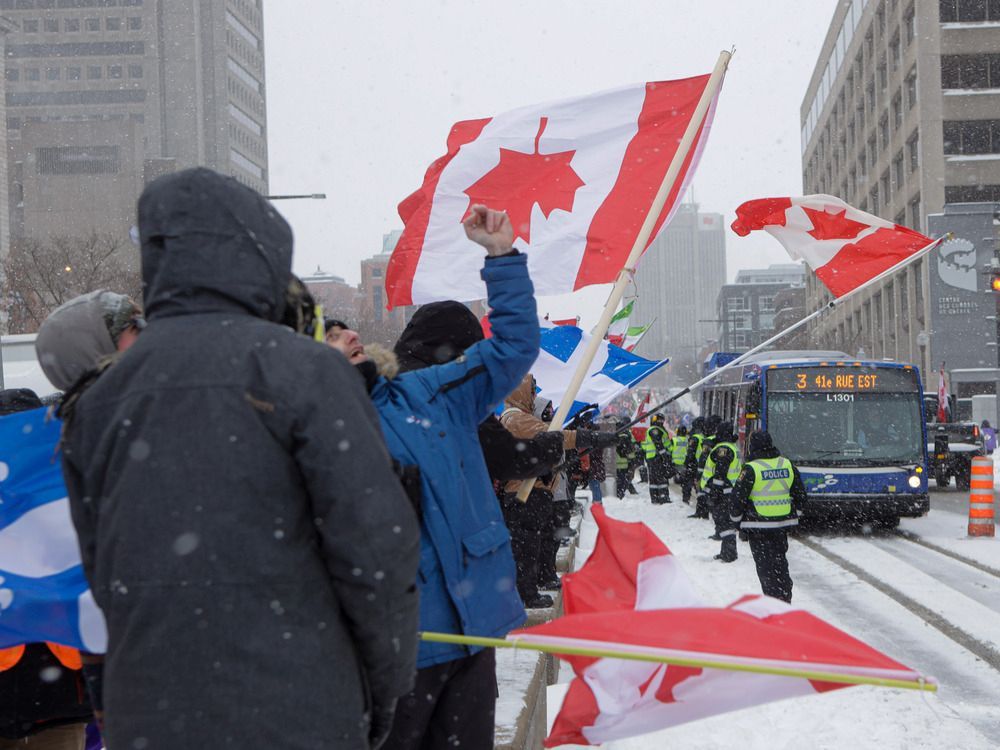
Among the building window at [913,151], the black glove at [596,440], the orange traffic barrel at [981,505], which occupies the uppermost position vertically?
the building window at [913,151]

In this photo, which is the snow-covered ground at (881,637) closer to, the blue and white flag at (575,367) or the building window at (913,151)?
the blue and white flag at (575,367)

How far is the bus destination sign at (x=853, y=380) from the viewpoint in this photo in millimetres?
18594

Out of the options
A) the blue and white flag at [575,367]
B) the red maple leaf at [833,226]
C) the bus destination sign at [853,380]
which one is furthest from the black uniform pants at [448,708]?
the bus destination sign at [853,380]

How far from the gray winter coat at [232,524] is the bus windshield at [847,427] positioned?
1687 cm

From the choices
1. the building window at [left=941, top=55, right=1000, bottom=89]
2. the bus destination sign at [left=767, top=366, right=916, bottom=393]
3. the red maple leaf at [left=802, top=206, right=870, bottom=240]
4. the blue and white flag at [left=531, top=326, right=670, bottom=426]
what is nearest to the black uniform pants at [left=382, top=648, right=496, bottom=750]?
the blue and white flag at [left=531, top=326, right=670, bottom=426]

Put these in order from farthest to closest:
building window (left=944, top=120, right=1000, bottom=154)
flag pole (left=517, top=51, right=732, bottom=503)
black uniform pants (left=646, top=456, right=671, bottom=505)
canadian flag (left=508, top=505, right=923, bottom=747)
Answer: building window (left=944, top=120, right=1000, bottom=154) < black uniform pants (left=646, top=456, right=671, bottom=505) < flag pole (left=517, top=51, right=732, bottom=503) < canadian flag (left=508, top=505, right=923, bottom=747)

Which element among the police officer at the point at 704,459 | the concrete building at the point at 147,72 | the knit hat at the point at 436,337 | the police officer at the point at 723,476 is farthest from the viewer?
the concrete building at the point at 147,72

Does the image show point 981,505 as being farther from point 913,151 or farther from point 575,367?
point 913,151

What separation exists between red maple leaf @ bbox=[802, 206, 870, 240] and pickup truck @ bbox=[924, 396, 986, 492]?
20478mm

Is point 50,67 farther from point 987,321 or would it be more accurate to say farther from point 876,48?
point 987,321

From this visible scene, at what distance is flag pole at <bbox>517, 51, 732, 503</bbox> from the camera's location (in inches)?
176

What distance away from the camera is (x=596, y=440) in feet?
16.7

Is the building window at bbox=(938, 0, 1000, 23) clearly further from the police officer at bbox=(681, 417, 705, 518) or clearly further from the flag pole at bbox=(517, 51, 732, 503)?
the flag pole at bbox=(517, 51, 732, 503)

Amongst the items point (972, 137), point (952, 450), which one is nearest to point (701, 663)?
point (952, 450)
